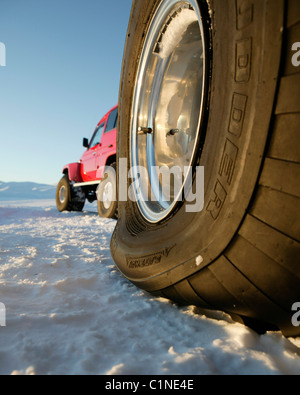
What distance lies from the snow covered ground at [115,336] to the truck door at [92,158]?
12.0 feet

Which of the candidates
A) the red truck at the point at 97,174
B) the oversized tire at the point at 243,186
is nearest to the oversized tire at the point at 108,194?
the red truck at the point at 97,174

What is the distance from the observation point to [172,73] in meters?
1.44

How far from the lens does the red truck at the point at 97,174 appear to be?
3.93 meters

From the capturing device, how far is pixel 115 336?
704mm

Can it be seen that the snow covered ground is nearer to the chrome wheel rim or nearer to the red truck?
the chrome wheel rim

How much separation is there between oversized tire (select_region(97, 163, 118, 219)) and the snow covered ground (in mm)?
2603

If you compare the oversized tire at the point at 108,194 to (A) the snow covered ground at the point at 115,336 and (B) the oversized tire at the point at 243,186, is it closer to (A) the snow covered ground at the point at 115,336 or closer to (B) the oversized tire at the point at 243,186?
(A) the snow covered ground at the point at 115,336

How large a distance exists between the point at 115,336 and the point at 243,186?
1.88 ft

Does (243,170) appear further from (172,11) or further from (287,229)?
(172,11)

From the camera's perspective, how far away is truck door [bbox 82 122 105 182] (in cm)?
464
